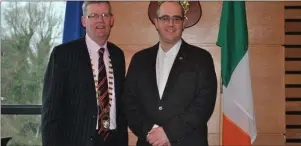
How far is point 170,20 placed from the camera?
2262 millimetres

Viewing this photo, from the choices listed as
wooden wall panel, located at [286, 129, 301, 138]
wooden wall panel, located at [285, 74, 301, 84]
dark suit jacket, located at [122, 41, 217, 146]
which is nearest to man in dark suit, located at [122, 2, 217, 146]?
dark suit jacket, located at [122, 41, 217, 146]

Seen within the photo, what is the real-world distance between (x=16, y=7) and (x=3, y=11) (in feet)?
0.49

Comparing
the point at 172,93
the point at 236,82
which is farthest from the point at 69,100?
the point at 236,82

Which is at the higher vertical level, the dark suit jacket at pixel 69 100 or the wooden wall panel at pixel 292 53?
the wooden wall panel at pixel 292 53

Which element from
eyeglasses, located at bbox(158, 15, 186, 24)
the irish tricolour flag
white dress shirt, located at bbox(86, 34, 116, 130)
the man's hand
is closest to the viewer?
the man's hand

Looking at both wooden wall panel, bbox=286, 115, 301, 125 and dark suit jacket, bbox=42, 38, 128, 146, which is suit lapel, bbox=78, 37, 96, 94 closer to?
dark suit jacket, bbox=42, 38, 128, 146

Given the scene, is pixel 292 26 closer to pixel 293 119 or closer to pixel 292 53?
pixel 292 53

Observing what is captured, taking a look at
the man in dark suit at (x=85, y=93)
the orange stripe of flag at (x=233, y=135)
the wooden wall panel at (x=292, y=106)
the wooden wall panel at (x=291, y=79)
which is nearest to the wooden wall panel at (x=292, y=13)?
the wooden wall panel at (x=291, y=79)

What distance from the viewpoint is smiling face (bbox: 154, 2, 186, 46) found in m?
2.27

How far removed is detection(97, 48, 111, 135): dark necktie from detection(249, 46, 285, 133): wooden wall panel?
1429 millimetres

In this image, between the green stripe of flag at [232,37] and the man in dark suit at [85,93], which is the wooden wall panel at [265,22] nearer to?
the green stripe of flag at [232,37]

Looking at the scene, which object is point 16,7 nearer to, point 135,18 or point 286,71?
point 135,18

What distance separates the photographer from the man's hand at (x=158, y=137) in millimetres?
2166

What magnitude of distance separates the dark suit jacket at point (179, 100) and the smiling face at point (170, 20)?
0.14m
